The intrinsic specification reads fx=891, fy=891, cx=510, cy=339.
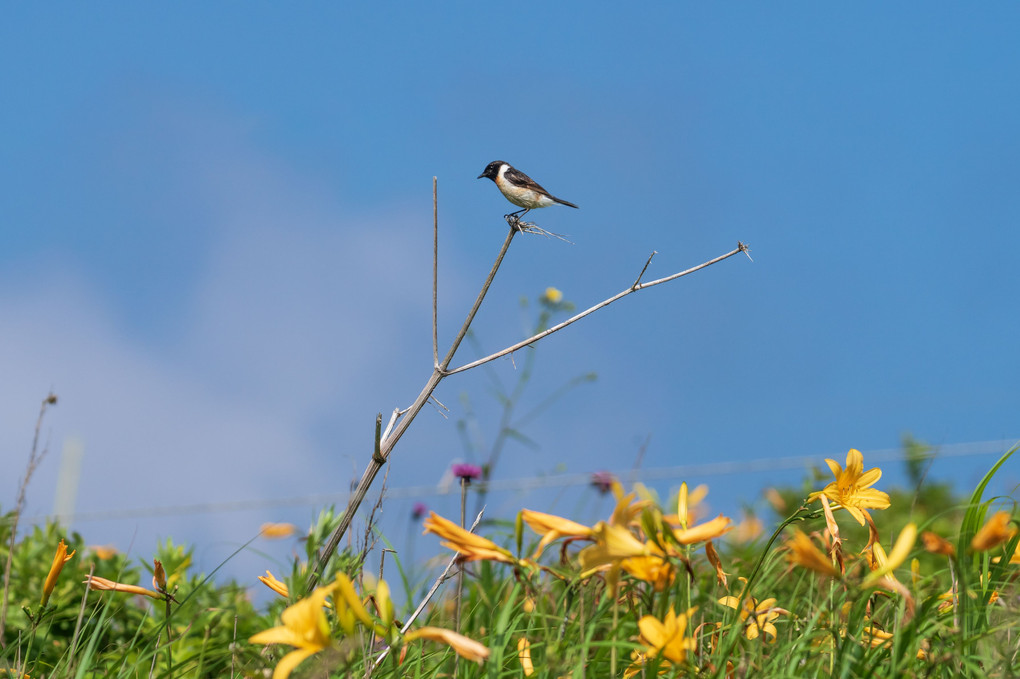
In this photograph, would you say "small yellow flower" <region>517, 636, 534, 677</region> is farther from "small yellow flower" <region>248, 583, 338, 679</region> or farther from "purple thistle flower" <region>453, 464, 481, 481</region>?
"purple thistle flower" <region>453, 464, 481, 481</region>

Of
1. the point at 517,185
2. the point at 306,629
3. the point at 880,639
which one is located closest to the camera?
the point at 306,629

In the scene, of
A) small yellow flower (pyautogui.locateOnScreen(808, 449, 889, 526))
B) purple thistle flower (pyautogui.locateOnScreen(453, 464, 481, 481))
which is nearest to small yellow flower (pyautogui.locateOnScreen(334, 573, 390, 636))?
small yellow flower (pyautogui.locateOnScreen(808, 449, 889, 526))

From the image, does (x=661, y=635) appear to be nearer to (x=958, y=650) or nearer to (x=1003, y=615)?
(x=958, y=650)

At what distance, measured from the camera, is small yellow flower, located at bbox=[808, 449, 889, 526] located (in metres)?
1.96

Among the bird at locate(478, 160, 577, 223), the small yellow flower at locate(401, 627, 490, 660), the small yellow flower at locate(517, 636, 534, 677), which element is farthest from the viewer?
the bird at locate(478, 160, 577, 223)

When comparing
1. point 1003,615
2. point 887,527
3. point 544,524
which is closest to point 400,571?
point 544,524

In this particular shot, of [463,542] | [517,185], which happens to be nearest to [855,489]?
[463,542]

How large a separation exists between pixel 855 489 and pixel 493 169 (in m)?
2.99

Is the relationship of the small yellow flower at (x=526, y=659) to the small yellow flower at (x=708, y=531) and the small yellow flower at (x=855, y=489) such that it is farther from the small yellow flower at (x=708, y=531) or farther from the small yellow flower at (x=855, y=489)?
the small yellow flower at (x=855, y=489)

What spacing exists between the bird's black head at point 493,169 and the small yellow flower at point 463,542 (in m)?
3.25

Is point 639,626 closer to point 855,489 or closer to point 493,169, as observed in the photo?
point 855,489

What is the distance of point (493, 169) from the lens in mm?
4590

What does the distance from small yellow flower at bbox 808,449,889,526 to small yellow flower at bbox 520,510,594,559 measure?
2.50ft

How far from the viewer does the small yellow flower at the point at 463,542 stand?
1424mm
